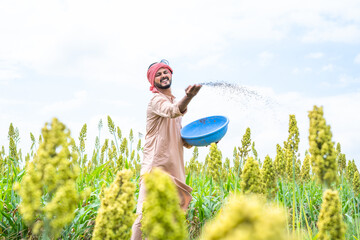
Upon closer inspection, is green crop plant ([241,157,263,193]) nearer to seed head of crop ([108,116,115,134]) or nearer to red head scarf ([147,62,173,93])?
red head scarf ([147,62,173,93])

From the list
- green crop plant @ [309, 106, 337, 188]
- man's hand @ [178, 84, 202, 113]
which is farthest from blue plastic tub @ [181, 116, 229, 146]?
green crop plant @ [309, 106, 337, 188]

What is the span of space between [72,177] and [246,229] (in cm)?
121

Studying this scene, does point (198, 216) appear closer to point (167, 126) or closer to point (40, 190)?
point (167, 126)

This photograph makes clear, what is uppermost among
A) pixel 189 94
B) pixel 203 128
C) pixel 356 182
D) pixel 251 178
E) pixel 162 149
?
pixel 189 94

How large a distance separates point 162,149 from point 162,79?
3.80 feet

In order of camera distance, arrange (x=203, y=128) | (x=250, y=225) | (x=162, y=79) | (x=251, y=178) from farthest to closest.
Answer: (x=203, y=128) < (x=162, y=79) < (x=251, y=178) < (x=250, y=225)

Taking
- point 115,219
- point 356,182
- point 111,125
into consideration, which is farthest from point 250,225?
point 111,125

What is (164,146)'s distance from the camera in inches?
206

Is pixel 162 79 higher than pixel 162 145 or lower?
higher

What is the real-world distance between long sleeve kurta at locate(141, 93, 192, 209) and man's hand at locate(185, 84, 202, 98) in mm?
592

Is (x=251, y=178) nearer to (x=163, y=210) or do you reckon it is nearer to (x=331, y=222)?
(x=331, y=222)

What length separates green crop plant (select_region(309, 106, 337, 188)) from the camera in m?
2.34

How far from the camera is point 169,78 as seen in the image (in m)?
5.75

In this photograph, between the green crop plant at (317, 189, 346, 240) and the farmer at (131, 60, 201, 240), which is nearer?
the green crop plant at (317, 189, 346, 240)
